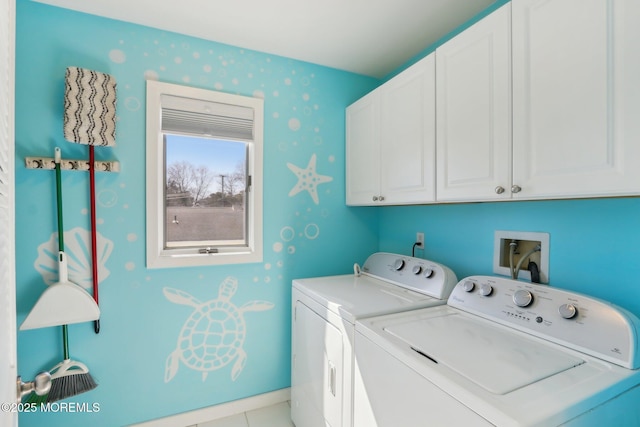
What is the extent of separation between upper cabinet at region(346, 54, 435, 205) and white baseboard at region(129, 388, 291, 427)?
1501 millimetres

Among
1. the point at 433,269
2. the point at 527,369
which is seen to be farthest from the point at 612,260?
the point at 433,269

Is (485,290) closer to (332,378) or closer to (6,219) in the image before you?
(332,378)

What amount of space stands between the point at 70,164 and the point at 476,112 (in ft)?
6.63

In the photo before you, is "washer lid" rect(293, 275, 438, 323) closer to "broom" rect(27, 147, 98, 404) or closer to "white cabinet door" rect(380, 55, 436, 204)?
"white cabinet door" rect(380, 55, 436, 204)

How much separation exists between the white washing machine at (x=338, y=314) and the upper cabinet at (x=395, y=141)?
45 centimetres

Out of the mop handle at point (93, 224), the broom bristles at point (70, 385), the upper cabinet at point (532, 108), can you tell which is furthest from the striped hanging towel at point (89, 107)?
the upper cabinet at point (532, 108)

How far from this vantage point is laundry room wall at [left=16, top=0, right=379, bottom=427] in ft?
5.16

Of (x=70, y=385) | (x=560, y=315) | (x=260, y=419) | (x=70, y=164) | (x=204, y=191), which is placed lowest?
(x=260, y=419)

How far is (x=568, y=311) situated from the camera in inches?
41.2

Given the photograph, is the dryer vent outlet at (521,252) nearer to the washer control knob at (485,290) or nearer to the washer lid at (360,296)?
the washer control knob at (485,290)

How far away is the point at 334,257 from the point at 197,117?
4.54 feet

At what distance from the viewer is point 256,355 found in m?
2.07

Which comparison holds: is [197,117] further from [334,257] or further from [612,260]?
[612,260]

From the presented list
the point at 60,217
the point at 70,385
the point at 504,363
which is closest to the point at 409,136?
the point at 504,363
